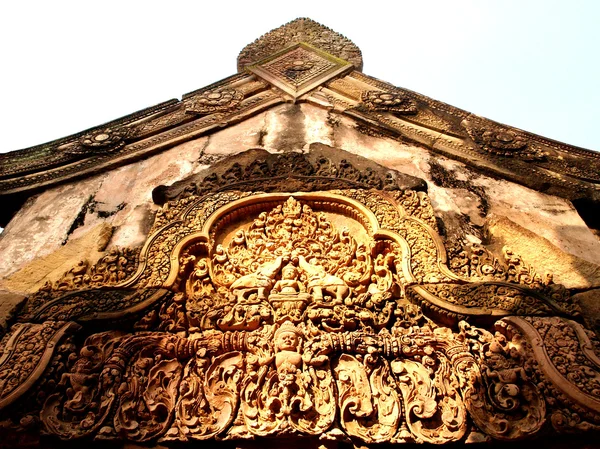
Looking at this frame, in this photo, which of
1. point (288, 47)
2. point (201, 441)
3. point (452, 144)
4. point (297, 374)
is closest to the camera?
point (201, 441)

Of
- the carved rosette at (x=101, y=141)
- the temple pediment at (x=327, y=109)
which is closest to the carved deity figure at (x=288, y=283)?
the temple pediment at (x=327, y=109)

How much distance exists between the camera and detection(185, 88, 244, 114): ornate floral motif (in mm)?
6961

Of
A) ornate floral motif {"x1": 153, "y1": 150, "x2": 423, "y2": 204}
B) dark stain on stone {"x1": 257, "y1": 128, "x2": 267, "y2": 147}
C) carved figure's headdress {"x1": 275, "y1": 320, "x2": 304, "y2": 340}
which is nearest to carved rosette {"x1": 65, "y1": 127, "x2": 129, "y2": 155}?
ornate floral motif {"x1": 153, "y1": 150, "x2": 423, "y2": 204}

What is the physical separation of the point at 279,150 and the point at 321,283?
2.12m

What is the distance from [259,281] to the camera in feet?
14.8

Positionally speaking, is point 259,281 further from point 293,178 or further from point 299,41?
point 299,41

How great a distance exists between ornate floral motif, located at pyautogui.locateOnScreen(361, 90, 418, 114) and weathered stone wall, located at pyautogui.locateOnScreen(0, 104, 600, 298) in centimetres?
47

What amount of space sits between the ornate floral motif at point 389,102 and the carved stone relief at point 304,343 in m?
2.19

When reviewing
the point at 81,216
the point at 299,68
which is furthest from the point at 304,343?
the point at 299,68

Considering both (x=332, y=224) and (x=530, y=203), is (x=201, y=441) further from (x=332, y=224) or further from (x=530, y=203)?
(x=530, y=203)

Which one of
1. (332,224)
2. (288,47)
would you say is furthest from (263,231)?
(288,47)

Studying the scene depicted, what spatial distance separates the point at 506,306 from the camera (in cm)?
406

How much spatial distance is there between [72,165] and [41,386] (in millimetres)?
3332

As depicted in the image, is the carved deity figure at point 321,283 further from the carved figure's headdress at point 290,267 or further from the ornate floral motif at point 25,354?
the ornate floral motif at point 25,354
